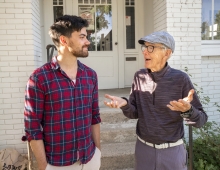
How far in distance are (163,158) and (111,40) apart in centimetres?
376

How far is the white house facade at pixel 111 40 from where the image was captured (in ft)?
10.3

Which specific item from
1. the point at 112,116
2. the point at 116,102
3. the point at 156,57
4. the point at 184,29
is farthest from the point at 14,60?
the point at 184,29

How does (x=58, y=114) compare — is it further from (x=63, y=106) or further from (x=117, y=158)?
A: (x=117, y=158)

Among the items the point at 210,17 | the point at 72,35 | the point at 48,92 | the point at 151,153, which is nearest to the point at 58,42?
the point at 72,35

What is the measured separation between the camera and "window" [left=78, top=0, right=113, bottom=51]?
16.0 ft

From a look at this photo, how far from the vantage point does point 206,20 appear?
13.3 feet

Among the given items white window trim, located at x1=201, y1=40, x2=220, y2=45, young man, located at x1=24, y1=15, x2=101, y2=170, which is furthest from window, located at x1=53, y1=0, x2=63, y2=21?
young man, located at x1=24, y1=15, x2=101, y2=170

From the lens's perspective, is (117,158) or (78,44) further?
(117,158)

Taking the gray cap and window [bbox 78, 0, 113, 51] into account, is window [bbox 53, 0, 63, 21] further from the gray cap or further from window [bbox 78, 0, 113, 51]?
the gray cap

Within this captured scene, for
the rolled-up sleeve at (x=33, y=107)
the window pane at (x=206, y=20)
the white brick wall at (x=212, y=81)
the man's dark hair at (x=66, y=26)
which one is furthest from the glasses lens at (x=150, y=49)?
the window pane at (x=206, y=20)

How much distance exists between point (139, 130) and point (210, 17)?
3.17 m

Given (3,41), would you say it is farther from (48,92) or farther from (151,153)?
(151,153)

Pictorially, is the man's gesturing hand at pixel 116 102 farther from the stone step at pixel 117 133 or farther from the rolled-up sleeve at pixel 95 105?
the stone step at pixel 117 133

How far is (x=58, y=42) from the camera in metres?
1.72
